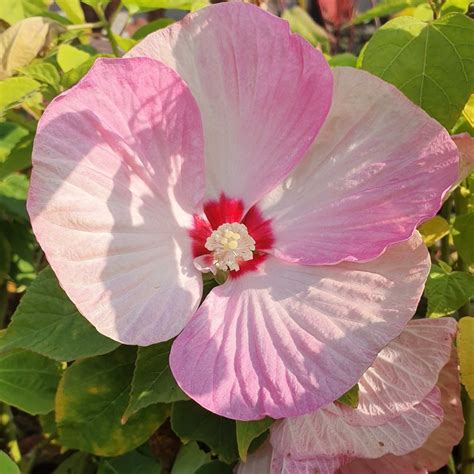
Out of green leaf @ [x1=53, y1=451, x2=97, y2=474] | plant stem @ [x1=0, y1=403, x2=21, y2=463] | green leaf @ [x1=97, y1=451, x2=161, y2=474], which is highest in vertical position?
green leaf @ [x1=97, y1=451, x2=161, y2=474]

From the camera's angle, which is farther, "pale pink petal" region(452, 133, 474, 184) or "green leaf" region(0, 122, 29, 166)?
"green leaf" region(0, 122, 29, 166)

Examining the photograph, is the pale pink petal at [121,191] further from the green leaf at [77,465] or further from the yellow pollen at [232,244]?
the green leaf at [77,465]

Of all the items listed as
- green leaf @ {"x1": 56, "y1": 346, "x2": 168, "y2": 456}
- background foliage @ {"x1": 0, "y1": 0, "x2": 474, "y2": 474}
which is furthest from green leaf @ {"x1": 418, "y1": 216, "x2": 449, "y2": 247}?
green leaf @ {"x1": 56, "y1": 346, "x2": 168, "y2": 456}

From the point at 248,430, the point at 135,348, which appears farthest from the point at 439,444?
the point at 135,348

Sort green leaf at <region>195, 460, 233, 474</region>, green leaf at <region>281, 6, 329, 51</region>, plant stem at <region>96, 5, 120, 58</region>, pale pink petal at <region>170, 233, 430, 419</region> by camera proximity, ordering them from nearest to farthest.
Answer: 1. pale pink petal at <region>170, 233, 430, 419</region>
2. green leaf at <region>195, 460, 233, 474</region>
3. plant stem at <region>96, 5, 120, 58</region>
4. green leaf at <region>281, 6, 329, 51</region>

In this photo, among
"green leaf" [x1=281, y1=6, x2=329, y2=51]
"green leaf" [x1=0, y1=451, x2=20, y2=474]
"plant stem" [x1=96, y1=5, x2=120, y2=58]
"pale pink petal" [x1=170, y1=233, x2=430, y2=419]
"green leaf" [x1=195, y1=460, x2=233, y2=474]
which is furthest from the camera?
"green leaf" [x1=281, y1=6, x2=329, y2=51]

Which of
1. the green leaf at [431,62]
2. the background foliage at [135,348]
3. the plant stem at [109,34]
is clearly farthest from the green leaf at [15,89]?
the green leaf at [431,62]

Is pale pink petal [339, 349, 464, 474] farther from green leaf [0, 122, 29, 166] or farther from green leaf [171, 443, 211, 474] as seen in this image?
green leaf [0, 122, 29, 166]
